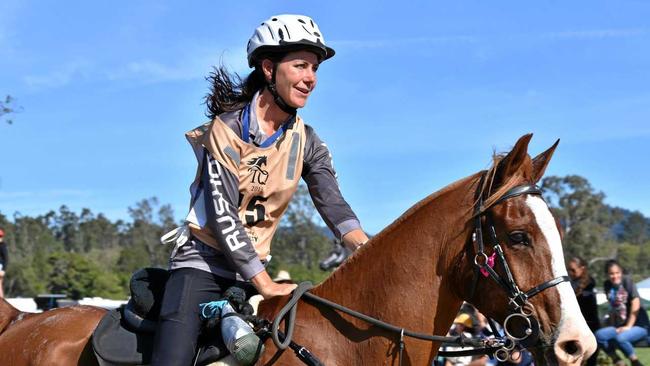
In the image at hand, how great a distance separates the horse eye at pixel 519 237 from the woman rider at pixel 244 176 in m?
1.18

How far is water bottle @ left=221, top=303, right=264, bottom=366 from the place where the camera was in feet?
13.8

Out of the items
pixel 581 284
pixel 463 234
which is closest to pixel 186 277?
pixel 463 234

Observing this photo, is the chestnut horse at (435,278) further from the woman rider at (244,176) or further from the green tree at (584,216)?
the green tree at (584,216)

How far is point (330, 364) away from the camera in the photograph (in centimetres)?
436

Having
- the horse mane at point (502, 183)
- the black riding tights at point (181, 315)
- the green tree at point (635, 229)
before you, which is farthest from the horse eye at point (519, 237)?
the green tree at point (635, 229)

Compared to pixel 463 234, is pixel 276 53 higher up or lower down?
higher up

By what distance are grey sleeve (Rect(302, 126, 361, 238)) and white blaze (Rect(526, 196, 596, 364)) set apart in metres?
1.35

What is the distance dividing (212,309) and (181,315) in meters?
0.16

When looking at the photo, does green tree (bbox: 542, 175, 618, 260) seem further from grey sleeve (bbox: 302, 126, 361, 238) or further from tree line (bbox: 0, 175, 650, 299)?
grey sleeve (bbox: 302, 126, 361, 238)

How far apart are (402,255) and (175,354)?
49.0 inches

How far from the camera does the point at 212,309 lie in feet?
14.5

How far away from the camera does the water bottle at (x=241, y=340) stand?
13.8 feet

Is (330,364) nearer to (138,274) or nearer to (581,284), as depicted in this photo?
(138,274)

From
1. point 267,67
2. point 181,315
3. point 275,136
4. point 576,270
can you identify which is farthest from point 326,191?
point 576,270
